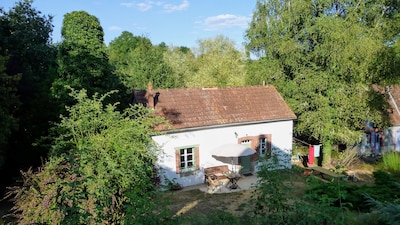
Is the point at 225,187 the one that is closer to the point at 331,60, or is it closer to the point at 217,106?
the point at 217,106

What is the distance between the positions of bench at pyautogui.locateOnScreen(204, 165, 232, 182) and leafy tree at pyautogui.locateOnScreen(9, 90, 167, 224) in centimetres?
455

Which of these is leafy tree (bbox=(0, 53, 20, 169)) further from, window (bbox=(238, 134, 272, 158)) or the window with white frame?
window (bbox=(238, 134, 272, 158))

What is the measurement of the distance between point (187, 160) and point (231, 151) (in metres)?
2.34

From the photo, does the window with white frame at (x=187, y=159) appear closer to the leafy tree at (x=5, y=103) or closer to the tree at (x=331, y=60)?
the leafy tree at (x=5, y=103)

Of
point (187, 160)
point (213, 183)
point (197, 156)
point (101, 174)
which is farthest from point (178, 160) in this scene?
point (101, 174)

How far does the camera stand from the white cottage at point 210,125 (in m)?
13.8

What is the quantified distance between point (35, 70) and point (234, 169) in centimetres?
1485

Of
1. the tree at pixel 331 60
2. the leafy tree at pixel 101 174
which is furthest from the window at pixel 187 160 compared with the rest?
the tree at pixel 331 60

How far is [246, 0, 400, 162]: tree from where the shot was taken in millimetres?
15148

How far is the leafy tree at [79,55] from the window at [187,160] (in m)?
4.94

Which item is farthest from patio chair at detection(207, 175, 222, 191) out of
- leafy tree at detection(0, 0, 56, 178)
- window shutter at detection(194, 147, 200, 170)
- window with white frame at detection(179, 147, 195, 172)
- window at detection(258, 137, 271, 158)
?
leafy tree at detection(0, 0, 56, 178)

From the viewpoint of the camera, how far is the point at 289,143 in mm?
16719

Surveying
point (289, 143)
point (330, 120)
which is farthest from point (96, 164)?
point (330, 120)

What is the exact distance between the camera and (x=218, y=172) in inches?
579
